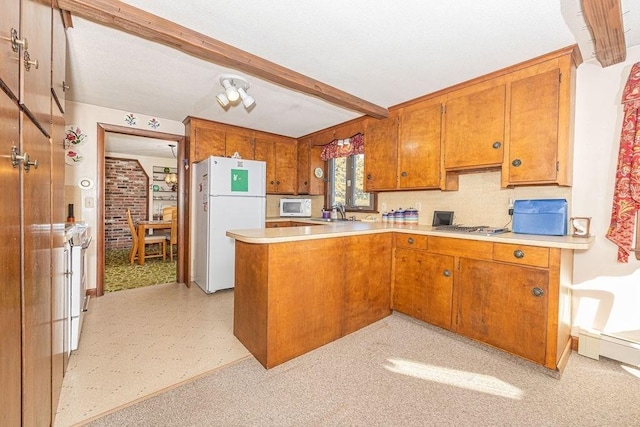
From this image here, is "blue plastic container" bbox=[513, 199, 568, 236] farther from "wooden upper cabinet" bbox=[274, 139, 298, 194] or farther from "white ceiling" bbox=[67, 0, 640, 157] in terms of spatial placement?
"wooden upper cabinet" bbox=[274, 139, 298, 194]

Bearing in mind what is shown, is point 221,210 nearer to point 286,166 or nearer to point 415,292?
point 286,166

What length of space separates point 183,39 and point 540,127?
8.77ft

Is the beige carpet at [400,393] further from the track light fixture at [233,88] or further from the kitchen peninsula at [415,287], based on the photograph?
the track light fixture at [233,88]

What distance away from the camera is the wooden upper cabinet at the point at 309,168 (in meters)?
4.59

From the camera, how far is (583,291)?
2209 millimetres

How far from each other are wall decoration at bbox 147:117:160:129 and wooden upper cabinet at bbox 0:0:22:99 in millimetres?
3176

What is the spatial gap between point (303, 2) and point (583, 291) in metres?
2.93

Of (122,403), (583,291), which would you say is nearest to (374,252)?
(583,291)

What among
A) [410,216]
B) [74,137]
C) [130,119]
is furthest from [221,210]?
[410,216]

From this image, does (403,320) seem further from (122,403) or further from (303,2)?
(303,2)

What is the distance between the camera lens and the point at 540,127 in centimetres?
216

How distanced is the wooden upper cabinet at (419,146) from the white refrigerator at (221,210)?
186 centimetres

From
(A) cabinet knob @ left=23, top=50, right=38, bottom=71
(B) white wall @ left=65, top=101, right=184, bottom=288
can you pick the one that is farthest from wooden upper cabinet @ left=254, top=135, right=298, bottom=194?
(A) cabinet knob @ left=23, top=50, right=38, bottom=71

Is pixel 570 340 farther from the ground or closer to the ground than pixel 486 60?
closer to the ground
